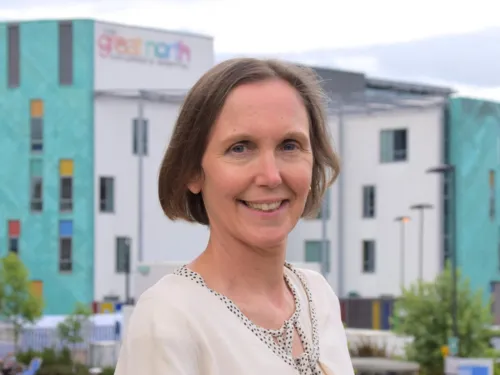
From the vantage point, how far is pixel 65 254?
5866 cm

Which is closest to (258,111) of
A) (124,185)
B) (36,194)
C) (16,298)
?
(16,298)

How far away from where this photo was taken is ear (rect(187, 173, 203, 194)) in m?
2.63

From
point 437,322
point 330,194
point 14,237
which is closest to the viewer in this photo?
point 437,322

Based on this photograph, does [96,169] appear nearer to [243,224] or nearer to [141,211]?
[141,211]

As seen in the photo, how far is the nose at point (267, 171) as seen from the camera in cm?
249

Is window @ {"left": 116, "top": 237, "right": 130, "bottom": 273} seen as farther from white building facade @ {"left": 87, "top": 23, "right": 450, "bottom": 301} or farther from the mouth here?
the mouth

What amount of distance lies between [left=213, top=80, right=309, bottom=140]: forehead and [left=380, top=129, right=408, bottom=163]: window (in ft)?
176

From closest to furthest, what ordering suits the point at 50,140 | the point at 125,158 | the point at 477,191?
Result: the point at 477,191
the point at 125,158
the point at 50,140

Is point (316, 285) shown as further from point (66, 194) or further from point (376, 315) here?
point (66, 194)

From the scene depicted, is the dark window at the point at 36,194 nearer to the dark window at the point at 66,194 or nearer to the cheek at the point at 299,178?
the dark window at the point at 66,194

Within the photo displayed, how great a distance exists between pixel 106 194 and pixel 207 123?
55.6 meters

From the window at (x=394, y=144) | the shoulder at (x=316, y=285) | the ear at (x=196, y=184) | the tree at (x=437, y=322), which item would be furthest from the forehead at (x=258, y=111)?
the window at (x=394, y=144)

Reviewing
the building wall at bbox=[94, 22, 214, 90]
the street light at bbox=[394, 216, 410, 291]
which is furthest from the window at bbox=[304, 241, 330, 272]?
the building wall at bbox=[94, 22, 214, 90]

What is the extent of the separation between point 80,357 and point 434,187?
1854 cm
